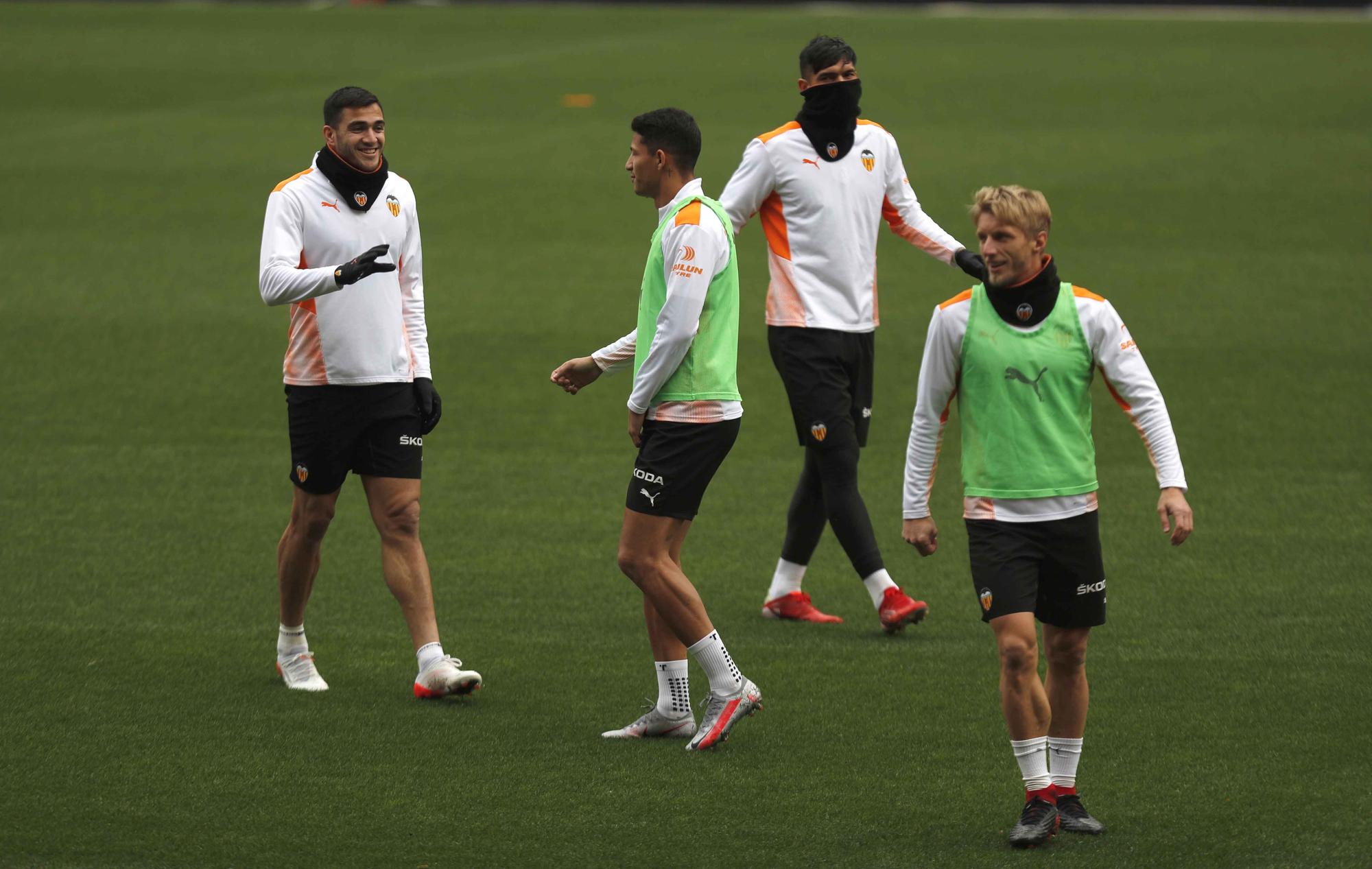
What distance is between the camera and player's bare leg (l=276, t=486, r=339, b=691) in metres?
6.01

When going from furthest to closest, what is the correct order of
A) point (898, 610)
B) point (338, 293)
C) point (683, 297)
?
point (898, 610) → point (338, 293) → point (683, 297)

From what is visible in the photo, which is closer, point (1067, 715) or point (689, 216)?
point (1067, 715)

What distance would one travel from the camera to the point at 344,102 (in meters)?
5.80

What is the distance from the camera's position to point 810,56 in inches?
266

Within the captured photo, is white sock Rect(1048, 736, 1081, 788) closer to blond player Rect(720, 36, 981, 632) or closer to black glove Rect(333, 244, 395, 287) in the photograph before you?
blond player Rect(720, 36, 981, 632)

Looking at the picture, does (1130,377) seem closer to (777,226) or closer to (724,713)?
(724,713)

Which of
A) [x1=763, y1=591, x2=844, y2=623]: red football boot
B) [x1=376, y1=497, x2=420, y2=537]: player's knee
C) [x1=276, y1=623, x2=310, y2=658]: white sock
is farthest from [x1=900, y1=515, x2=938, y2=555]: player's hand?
[x1=276, y1=623, x2=310, y2=658]: white sock

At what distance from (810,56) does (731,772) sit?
3.06m

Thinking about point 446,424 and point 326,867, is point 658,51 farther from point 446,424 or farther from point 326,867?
point 326,867

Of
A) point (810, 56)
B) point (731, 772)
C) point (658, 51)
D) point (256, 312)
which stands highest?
point (658, 51)

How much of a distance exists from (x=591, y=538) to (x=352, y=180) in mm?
2792

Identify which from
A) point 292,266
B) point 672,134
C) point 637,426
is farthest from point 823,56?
point 292,266

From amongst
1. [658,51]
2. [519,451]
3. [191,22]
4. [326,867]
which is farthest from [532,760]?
[191,22]

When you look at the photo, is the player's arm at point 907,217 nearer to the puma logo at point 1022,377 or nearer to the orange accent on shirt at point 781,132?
the orange accent on shirt at point 781,132
